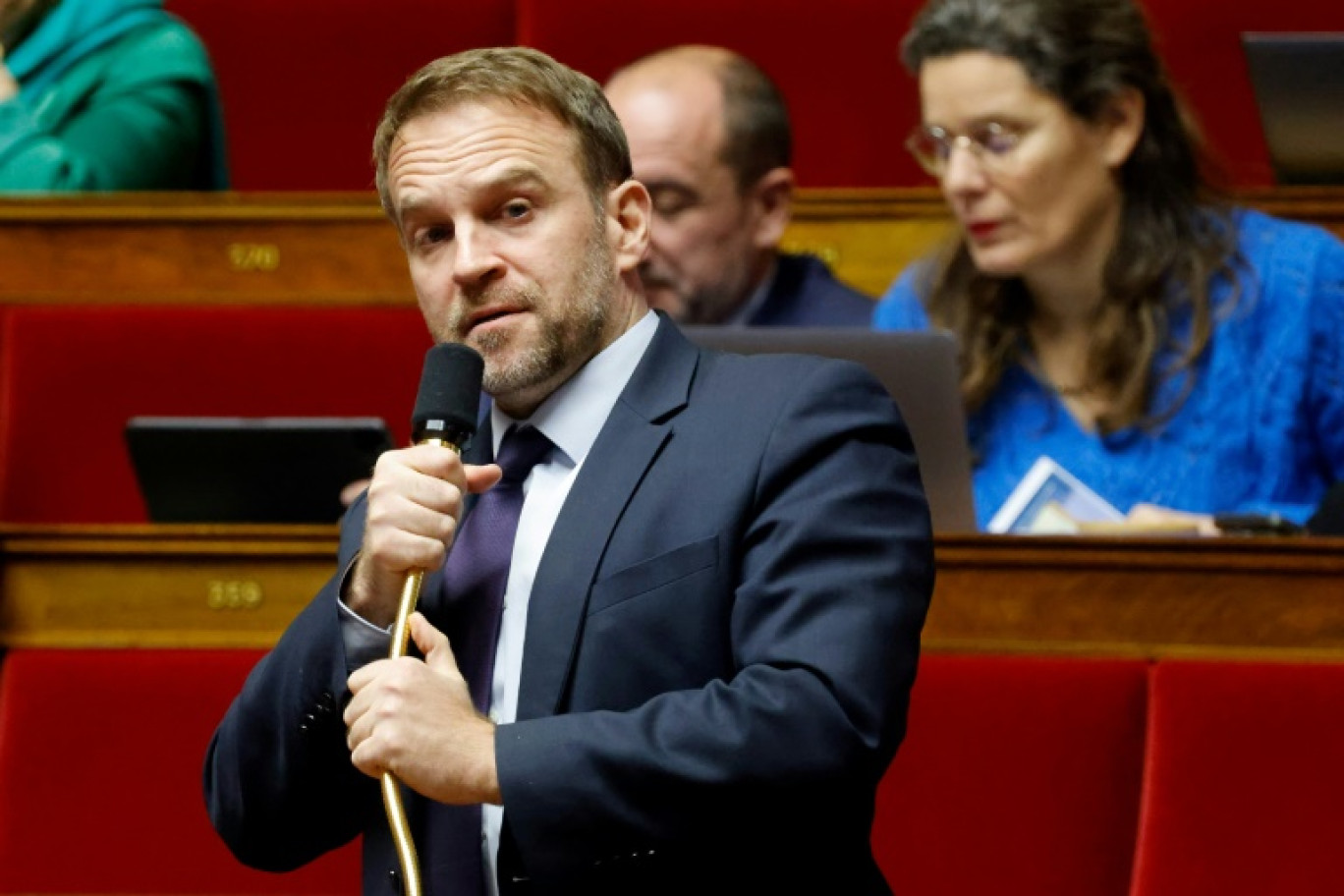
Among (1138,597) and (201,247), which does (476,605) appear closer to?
(1138,597)

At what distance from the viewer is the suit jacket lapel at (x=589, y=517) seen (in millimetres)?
489

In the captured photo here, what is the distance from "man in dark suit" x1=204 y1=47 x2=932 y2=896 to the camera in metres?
0.46

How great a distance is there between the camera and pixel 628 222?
22.4 inches

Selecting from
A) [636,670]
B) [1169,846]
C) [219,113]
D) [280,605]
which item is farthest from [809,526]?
[219,113]

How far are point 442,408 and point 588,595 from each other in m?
0.05

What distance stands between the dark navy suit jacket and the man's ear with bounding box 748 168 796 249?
12mm

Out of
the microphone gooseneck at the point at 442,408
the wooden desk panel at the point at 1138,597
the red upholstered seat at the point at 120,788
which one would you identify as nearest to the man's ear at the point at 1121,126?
the wooden desk panel at the point at 1138,597

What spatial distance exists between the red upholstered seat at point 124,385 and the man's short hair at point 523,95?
0.50m

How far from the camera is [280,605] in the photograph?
2.77ft

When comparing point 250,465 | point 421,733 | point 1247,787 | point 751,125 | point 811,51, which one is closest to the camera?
point 421,733

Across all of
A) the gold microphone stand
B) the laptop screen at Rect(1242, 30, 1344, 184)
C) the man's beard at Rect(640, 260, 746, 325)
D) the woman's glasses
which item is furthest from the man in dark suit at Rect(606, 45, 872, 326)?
the gold microphone stand

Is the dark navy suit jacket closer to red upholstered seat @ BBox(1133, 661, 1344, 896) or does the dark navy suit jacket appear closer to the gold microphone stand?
red upholstered seat @ BBox(1133, 661, 1344, 896)

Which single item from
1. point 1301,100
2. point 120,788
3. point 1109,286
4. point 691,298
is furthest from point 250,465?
point 1301,100

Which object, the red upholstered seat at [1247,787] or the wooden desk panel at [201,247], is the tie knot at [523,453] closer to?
the red upholstered seat at [1247,787]
